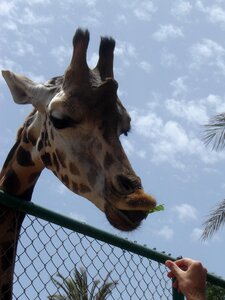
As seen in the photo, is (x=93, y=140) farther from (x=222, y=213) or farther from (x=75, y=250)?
(x=222, y=213)

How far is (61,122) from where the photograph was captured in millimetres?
3922

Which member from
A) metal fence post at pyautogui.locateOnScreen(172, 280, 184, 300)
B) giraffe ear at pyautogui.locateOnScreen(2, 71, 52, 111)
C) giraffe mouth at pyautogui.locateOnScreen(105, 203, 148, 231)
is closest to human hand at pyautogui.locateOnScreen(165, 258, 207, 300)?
giraffe mouth at pyautogui.locateOnScreen(105, 203, 148, 231)

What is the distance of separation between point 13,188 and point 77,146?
2.40ft

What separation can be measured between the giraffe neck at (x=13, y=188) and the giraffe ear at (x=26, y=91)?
0.91ft

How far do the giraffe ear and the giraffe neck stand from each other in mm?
278

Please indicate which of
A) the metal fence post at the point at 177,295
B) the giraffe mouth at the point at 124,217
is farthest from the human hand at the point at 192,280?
the metal fence post at the point at 177,295

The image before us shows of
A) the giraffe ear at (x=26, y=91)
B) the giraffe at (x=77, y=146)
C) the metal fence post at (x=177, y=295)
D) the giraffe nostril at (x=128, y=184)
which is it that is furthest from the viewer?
the giraffe ear at (x=26, y=91)

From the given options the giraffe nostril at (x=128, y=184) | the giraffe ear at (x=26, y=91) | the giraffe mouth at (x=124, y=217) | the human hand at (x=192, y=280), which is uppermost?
the giraffe ear at (x=26, y=91)

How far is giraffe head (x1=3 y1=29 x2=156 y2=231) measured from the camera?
337cm

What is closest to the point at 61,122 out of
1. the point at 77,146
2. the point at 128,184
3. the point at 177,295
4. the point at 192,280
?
the point at 77,146

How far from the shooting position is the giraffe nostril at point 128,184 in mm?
3291

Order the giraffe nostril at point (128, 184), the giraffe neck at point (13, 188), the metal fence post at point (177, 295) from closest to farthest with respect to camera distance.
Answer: the giraffe nostril at point (128, 184) → the giraffe neck at point (13, 188) → the metal fence post at point (177, 295)

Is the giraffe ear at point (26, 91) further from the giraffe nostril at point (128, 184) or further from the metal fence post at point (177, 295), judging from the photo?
the metal fence post at point (177, 295)

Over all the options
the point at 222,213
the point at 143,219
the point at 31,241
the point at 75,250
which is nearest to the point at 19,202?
the point at 31,241
